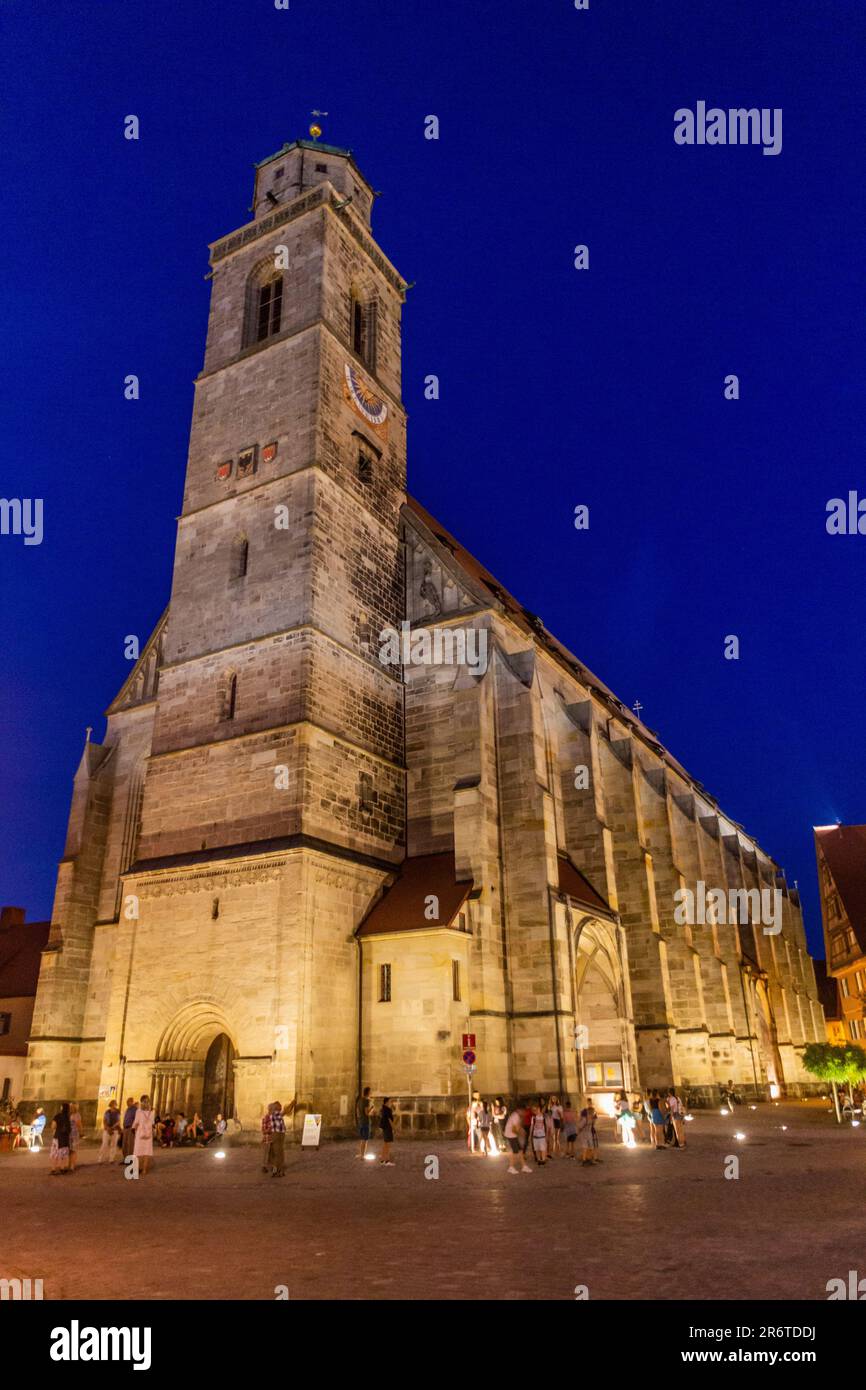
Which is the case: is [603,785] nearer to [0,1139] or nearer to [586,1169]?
[586,1169]

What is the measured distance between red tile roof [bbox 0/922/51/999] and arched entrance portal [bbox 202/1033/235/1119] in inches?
637

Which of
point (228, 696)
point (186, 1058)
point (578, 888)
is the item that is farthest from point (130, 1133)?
point (578, 888)

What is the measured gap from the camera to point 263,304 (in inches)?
1321

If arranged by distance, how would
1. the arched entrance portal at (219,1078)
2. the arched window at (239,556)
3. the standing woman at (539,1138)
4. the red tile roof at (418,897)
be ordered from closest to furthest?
the standing woman at (539,1138) → the red tile roof at (418,897) → the arched entrance portal at (219,1078) → the arched window at (239,556)

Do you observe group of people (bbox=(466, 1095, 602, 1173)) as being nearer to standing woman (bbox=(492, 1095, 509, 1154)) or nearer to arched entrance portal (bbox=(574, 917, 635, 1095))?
standing woman (bbox=(492, 1095, 509, 1154))

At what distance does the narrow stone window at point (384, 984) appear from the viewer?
24391 millimetres

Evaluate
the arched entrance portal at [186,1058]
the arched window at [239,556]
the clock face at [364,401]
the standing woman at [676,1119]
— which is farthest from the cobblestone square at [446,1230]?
the clock face at [364,401]

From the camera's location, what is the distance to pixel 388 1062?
23.8 metres

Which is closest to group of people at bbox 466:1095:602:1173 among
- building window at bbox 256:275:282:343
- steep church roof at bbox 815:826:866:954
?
building window at bbox 256:275:282:343

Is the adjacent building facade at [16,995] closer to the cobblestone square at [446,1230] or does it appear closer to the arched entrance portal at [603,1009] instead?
the arched entrance portal at [603,1009]

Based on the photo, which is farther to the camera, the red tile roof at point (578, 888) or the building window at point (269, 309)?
the building window at point (269, 309)

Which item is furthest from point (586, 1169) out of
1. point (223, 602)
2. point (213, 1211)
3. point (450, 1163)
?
point (223, 602)

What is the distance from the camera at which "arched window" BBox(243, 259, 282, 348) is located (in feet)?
107
